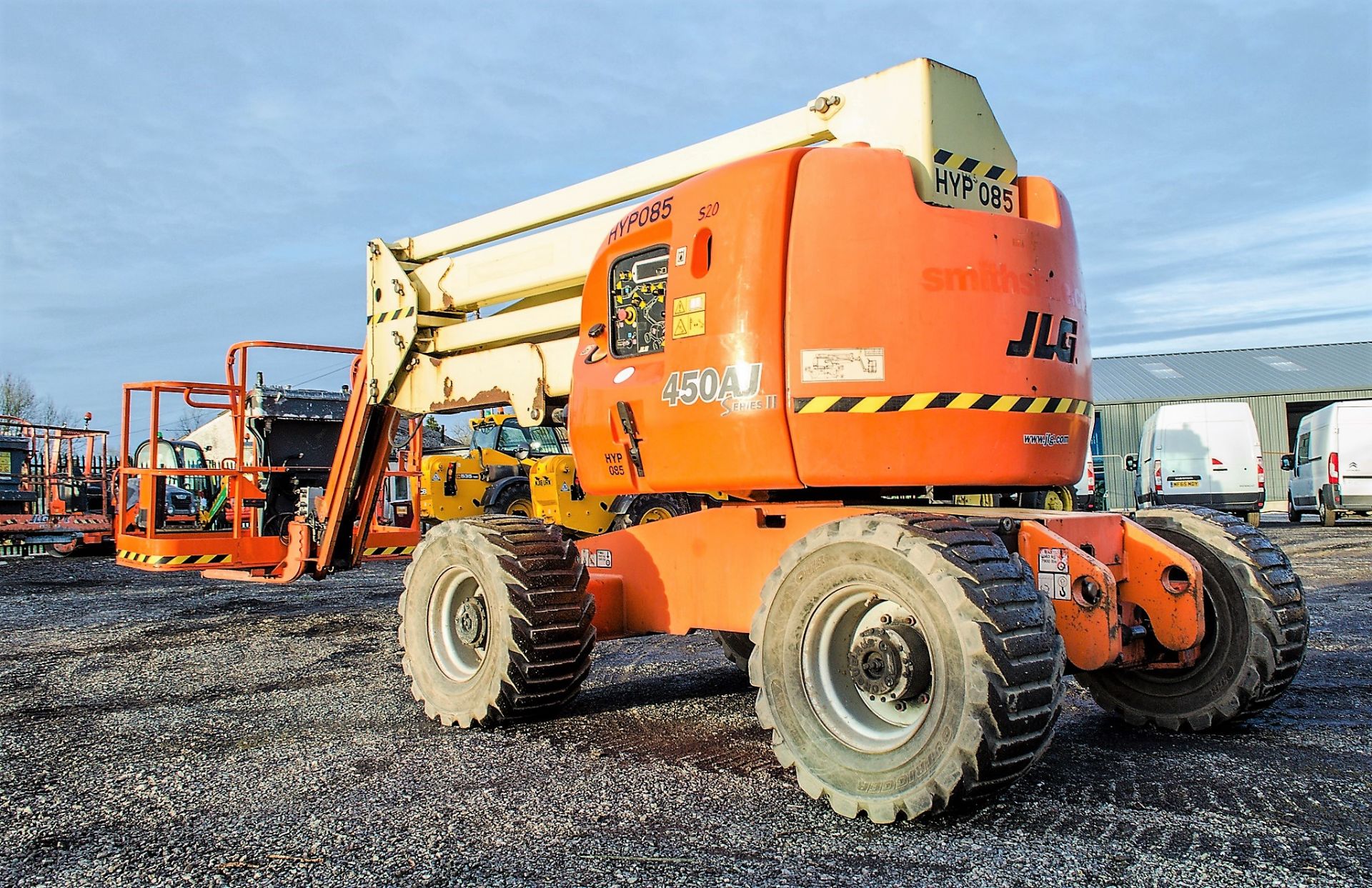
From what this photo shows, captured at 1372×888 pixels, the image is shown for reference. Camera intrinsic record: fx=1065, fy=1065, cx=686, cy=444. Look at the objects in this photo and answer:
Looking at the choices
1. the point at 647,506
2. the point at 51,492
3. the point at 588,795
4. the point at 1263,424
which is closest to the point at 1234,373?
the point at 1263,424

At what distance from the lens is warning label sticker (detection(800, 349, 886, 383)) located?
14.8ft

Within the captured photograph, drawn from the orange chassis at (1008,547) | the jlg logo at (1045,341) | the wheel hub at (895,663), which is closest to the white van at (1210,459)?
the orange chassis at (1008,547)

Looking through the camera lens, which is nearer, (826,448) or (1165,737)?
(826,448)

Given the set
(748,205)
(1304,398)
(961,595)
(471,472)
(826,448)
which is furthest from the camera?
(1304,398)

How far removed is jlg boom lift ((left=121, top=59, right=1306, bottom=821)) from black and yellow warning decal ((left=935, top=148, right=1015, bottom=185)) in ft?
0.06

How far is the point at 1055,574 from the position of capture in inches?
172

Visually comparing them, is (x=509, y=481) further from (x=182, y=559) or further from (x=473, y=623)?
(x=473, y=623)

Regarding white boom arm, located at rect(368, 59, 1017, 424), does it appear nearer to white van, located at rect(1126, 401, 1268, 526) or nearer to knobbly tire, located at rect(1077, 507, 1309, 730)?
knobbly tire, located at rect(1077, 507, 1309, 730)

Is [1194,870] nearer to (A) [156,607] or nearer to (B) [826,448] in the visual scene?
(B) [826,448]

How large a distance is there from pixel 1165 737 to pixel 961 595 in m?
2.23

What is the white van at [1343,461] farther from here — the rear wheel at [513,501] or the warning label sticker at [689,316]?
the warning label sticker at [689,316]

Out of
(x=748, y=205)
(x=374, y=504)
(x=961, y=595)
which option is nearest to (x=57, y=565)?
(x=374, y=504)

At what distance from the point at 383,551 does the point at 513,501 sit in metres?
8.48

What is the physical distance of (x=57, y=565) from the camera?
17.1m
